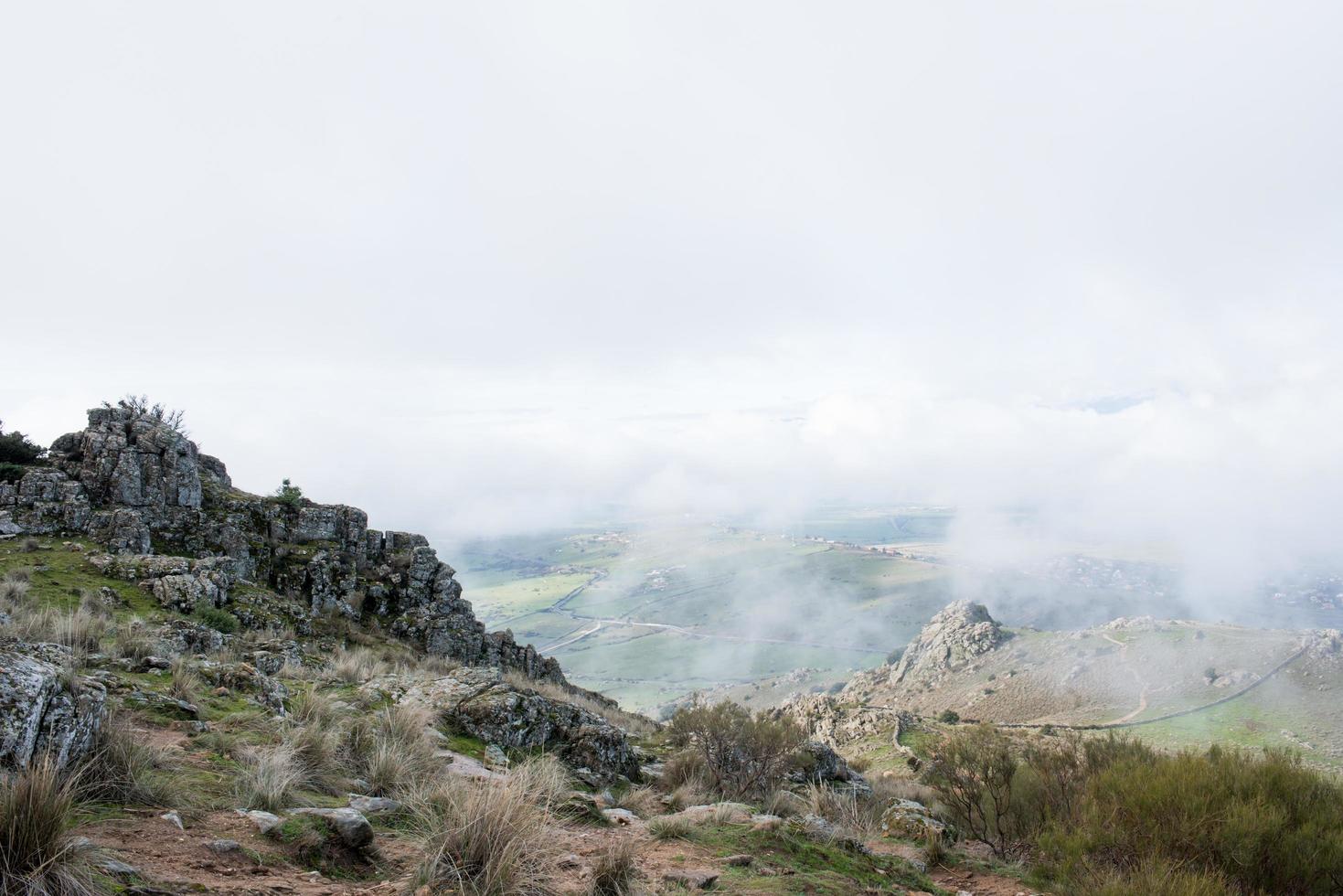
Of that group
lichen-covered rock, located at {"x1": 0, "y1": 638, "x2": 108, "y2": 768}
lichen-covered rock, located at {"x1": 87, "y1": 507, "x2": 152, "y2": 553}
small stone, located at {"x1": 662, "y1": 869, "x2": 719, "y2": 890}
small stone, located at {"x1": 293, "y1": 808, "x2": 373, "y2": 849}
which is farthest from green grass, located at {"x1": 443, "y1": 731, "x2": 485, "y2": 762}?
lichen-covered rock, located at {"x1": 87, "y1": 507, "x2": 152, "y2": 553}

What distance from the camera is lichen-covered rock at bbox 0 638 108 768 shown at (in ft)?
13.7

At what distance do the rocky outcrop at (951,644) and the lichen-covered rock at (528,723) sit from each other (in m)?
69.9

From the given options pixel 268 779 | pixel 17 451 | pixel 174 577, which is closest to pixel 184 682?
pixel 268 779

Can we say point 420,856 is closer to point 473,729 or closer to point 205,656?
point 473,729

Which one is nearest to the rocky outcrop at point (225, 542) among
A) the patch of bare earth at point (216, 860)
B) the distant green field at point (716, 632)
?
the patch of bare earth at point (216, 860)

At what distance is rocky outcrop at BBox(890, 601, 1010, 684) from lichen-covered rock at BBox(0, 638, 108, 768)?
259ft

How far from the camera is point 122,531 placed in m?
17.6

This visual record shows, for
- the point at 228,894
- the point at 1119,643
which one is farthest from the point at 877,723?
the point at 1119,643

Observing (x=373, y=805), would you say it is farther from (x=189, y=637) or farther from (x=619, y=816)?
(x=189, y=637)

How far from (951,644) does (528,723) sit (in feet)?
249

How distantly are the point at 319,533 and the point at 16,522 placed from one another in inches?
320

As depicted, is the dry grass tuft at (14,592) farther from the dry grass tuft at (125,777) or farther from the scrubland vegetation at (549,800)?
the dry grass tuft at (125,777)

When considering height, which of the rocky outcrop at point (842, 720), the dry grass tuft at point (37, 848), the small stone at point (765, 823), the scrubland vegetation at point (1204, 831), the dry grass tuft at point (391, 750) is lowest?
the rocky outcrop at point (842, 720)

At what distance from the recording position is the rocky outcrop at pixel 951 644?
237 feet
